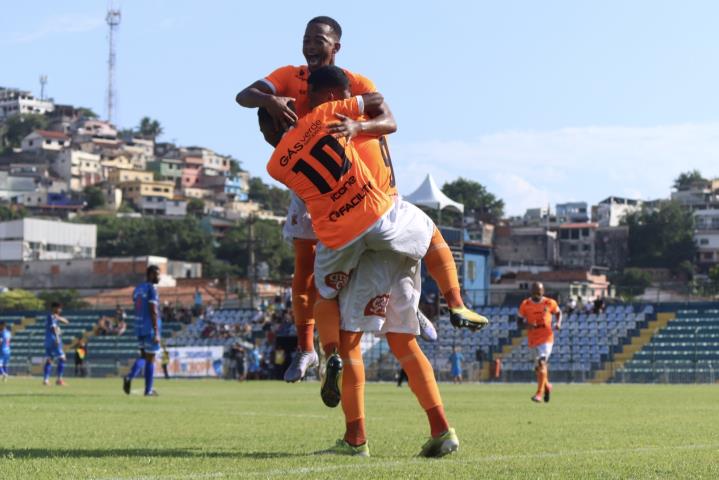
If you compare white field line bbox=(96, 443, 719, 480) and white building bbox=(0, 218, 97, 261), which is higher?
white building bbox=(0, 218, 97, 261)

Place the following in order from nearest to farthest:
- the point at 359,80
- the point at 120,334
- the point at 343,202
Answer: the point at 343,202 < the point at 359,80 < the point at 120,334

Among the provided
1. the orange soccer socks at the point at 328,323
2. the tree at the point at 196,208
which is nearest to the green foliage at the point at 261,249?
the tree at the point at 196,208

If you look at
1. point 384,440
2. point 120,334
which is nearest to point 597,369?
point 120,334

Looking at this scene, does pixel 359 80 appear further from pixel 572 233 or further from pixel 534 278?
pixel 572 233

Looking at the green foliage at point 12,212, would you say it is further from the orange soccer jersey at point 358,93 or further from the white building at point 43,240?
the orange soccer jersey at point 358,93

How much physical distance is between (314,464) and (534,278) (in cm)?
10501

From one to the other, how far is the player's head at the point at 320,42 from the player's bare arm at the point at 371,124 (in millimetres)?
528

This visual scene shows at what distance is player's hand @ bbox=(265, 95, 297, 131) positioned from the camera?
7.05 meters

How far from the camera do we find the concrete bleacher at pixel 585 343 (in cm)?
3950

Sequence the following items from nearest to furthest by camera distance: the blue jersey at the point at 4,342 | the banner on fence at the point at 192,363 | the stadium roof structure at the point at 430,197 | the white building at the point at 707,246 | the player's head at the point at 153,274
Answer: the player's head at the point at 153,274 → the blue jersey at the point at 4,342 → the banner on fence at the point at 192,363 → the stadium roof structure at the point at 430,197 → the white building at the point at 707,246

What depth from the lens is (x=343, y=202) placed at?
21.8 ft

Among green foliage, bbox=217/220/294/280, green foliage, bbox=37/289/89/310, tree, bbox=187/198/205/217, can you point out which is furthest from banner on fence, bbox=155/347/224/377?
tree, bbox=187/198/205/217

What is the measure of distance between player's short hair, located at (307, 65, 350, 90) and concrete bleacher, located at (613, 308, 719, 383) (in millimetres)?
30153

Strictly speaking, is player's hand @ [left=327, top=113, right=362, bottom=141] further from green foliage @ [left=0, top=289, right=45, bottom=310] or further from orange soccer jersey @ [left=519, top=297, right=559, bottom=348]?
green foliage @ [left=0, top=289, right=45, bottom=310]
